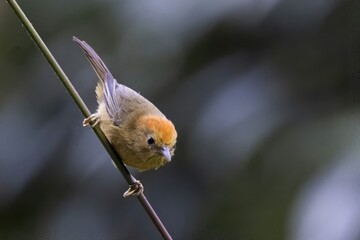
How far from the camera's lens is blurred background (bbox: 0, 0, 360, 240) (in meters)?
4.38

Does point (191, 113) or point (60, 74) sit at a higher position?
point (60, 74)

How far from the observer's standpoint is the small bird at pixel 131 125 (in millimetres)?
3250

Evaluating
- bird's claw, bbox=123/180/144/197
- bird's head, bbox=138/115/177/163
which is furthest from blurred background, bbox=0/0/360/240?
bird's claw, bbox=123/180/144/197

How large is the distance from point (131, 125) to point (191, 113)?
1251 mm

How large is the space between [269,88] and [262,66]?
0.20 metres

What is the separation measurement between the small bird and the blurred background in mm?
828

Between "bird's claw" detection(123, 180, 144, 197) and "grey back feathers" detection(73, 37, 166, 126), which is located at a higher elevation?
"grey back feathers" detection(73, 37, 166, 126)

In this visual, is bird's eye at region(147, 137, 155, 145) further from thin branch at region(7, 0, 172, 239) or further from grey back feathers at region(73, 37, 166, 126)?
thin branch at region(7, 0, 172, 239)

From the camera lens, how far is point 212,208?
442 centimetres

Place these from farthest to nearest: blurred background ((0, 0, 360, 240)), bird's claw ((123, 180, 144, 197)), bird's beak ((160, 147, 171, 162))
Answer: blurred background ((0, 0, 360, 240)) → bird's beak ((160, 147, 171, 162)) → bird's claw ((123, 180, 144, 197))

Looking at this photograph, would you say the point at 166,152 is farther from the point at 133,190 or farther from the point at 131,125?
the point at 133,190

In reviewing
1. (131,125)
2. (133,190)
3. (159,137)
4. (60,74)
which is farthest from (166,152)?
(60,74)

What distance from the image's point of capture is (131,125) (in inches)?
137

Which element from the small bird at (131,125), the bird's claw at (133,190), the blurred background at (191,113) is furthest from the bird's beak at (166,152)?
the blurred background at (191,113)
